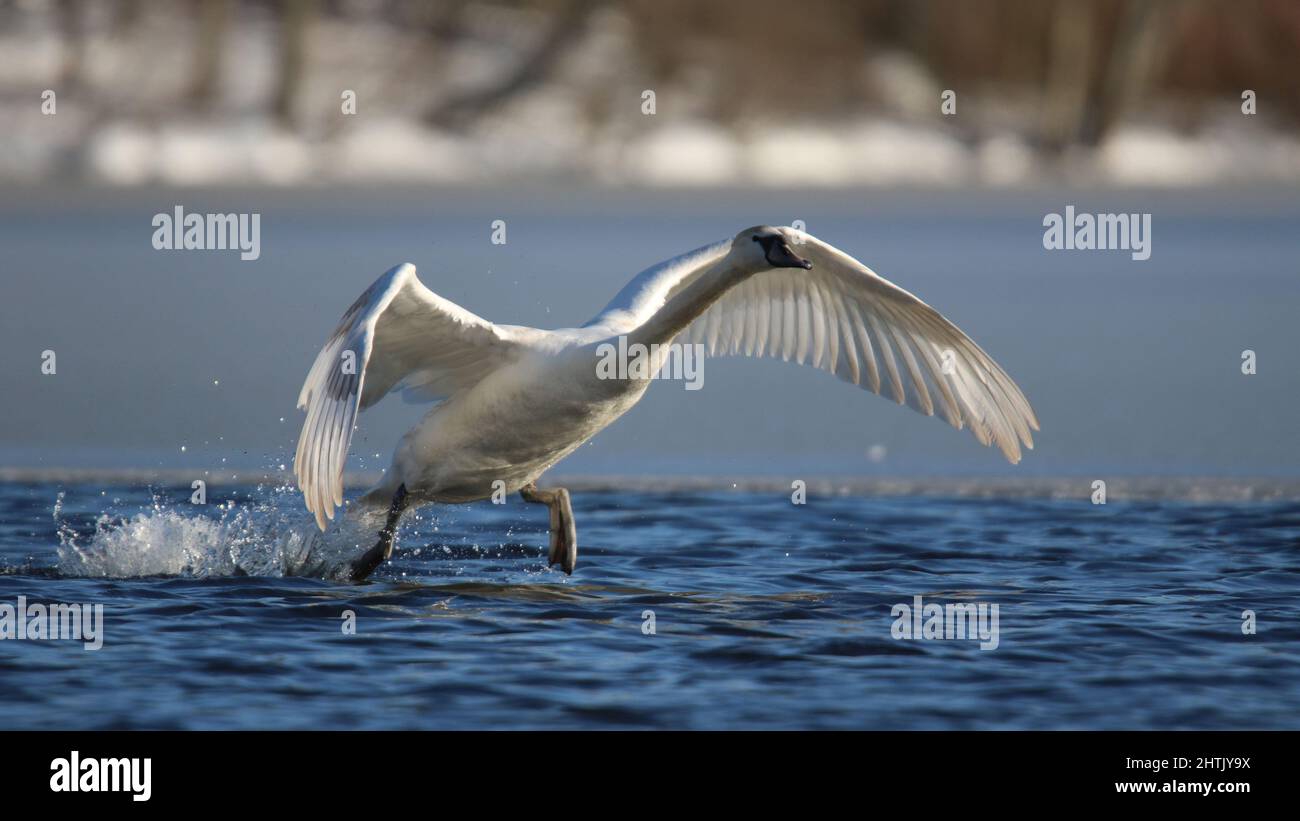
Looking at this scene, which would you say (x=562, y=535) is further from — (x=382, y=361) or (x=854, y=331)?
(x=854, y=331)

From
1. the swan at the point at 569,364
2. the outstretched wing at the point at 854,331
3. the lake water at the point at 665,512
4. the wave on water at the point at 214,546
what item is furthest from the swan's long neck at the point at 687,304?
the wave on water at the point at 214,546

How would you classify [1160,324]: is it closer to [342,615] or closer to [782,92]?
[342,615]

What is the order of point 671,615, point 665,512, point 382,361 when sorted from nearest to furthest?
point 671,615 < point 382,361 < point 665,512

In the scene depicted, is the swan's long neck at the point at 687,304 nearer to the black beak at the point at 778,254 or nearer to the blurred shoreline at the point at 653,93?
the black beak at the point at 778,254

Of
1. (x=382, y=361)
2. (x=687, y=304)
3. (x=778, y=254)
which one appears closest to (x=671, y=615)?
(x=687, y=304)

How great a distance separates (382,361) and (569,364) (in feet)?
3.40

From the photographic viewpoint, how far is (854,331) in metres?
9.53

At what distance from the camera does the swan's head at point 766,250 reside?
26.3ft

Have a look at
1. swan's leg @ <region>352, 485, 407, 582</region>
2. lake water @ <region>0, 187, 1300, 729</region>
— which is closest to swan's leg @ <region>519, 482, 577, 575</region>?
lake water @ <region>0, 187, 1300, 729</region>

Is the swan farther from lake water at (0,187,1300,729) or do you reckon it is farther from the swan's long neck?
lake water at (0,187,1300,729)

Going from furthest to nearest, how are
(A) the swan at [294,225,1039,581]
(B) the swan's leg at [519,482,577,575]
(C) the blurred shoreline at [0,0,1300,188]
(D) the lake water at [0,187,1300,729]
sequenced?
(C) the blurred shoreline at [0,0,1300,188]
(B) the swan's leg at [519,482,577,575]
(A) the swan at [294,225,1039,581]
(D) the lake water at [0,187,1300,729]

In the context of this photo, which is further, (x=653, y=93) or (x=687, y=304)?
(x=653, y=93)

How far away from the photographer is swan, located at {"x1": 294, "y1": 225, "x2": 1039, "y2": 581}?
7.70m
